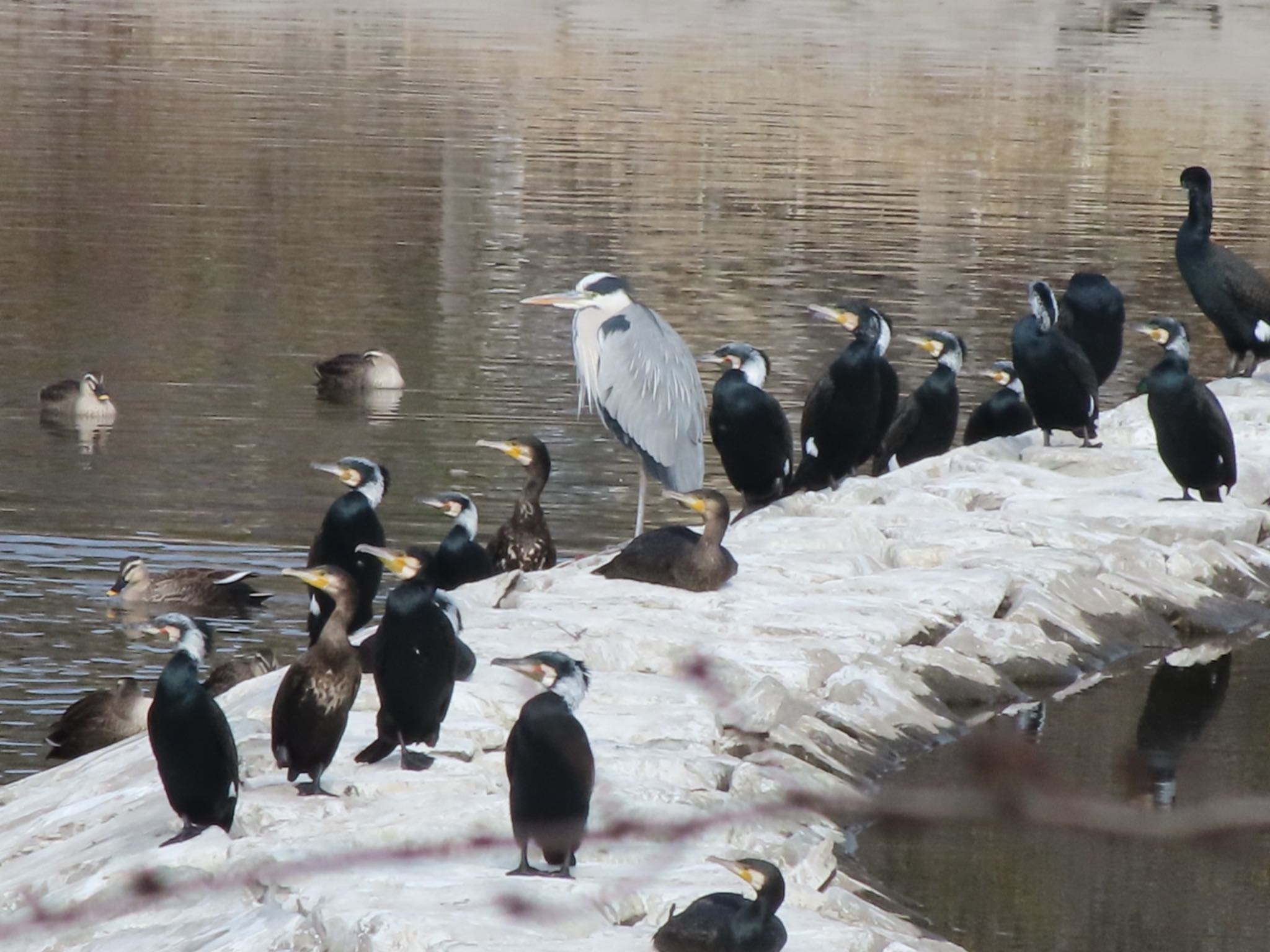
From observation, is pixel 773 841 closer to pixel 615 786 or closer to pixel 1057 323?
pixel 615 786

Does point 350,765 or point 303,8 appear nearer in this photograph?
point 350,765

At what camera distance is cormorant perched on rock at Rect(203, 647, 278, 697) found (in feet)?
29.8

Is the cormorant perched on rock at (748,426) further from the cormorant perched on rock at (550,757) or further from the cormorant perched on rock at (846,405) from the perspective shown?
the cormorant perched on rock at (550,757)

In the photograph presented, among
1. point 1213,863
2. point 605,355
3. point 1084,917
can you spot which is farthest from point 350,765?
point 605,355

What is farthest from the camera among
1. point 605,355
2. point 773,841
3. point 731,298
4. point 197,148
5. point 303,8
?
point 303,8

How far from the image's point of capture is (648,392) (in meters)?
11.0

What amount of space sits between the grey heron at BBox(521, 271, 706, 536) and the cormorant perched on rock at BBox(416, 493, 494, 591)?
3.96ft

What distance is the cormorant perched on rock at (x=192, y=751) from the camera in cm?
582

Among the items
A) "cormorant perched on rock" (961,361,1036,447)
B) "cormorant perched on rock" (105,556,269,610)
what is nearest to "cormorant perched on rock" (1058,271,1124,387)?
"cormorant perched on rock" (961,361,1036,447)

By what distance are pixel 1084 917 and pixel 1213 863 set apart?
727 millimetres

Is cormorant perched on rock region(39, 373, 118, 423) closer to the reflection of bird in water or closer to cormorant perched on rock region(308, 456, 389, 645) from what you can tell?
cormorant perched on rock region(308, 456, 389, 645)

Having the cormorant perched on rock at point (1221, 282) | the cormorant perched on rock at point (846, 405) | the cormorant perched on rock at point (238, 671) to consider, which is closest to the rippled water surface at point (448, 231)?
the cormorant perched on rock at point (238, 671)

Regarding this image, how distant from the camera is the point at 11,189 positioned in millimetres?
27078

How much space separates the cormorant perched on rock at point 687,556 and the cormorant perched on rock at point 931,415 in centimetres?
383
